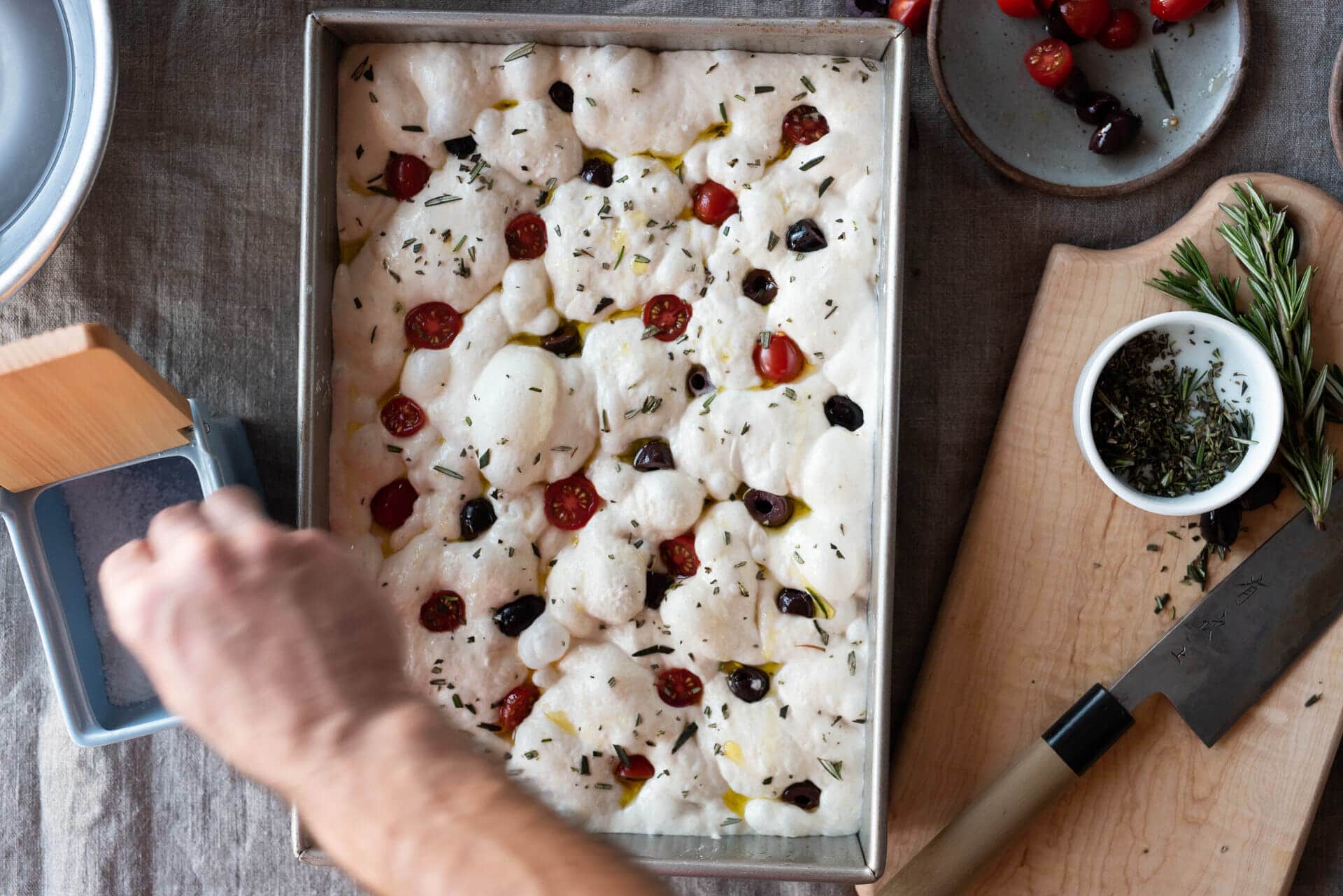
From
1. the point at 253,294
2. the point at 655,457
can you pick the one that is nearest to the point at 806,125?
the point at 655,457

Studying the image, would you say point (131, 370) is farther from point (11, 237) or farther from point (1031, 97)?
point (1031, 97)

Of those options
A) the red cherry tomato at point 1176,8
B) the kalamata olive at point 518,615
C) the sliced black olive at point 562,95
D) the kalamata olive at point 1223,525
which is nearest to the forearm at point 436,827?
the kalamata olive at point 518,615

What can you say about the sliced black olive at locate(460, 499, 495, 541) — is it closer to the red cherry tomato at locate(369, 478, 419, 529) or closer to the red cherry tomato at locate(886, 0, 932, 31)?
the red cherry tomato at locate(369, 478, 419, 529)

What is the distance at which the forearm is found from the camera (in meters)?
0.77

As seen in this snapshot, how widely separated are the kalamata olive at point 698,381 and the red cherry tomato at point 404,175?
452 mm

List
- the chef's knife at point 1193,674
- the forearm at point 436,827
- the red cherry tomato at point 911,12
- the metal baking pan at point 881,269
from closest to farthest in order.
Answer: the forearm at point 436,827 < the metal baking pan at point 881,269 < the chef's knife at point 1193,674 < the red cherry tomato at point 911,12

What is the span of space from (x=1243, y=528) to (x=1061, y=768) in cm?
43

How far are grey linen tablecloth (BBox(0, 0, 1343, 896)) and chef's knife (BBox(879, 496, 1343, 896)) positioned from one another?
Result: 0.21 metres

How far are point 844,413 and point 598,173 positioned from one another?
47 cm

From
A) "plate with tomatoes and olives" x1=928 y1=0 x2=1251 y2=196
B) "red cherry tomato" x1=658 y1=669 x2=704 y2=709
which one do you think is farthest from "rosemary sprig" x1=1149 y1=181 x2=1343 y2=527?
"red cherry tomato" x1=658 y1=669 x2=704 y2=709

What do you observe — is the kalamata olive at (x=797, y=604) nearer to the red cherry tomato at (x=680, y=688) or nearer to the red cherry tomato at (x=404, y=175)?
the red cherry tomato at (x=680, y=688)

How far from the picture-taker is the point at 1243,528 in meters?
1.43

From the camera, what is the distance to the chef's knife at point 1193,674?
1.37m

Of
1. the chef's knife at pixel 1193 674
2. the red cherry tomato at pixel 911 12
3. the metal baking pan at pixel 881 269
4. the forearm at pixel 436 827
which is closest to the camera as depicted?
the forearm at pixel 436 827
